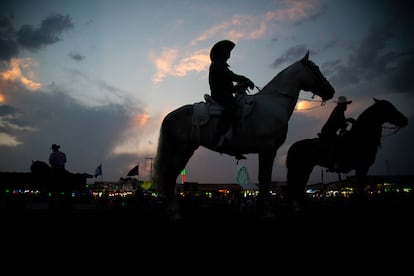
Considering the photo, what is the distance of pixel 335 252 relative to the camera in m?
2.47

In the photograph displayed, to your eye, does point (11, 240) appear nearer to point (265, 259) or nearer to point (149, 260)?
point (149, 260)

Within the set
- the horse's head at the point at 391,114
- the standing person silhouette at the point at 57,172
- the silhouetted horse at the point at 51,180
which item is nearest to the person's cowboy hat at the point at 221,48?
the horse's head at the point at 391,114

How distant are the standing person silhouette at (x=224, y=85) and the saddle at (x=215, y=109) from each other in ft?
0.37

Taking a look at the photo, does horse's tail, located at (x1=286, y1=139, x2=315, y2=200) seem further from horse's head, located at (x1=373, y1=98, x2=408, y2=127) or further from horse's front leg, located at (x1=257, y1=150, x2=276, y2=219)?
horse's front leg, located at (x1=257, y1=150, x2=276, y2=219)

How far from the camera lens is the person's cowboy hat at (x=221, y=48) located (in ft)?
22.5

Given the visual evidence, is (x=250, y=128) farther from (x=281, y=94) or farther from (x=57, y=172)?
(x=57, y=172)

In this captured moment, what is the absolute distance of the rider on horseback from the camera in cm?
910

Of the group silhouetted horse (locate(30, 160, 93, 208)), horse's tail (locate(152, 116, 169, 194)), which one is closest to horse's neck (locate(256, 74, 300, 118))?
horse's tail (locate(152, 116, 169, 194))

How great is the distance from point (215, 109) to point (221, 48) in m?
1.50

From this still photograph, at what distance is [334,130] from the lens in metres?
9.16

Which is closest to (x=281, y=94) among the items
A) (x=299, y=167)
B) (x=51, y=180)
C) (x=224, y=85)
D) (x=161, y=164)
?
(x=224, y=85)

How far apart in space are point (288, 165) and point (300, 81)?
12.7 feet

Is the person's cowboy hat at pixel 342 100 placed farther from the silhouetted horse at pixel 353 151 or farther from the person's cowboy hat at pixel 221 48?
the person's cowboy hat at pixel 221 48

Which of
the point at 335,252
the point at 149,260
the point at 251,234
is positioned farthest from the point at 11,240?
the point at 335,252
